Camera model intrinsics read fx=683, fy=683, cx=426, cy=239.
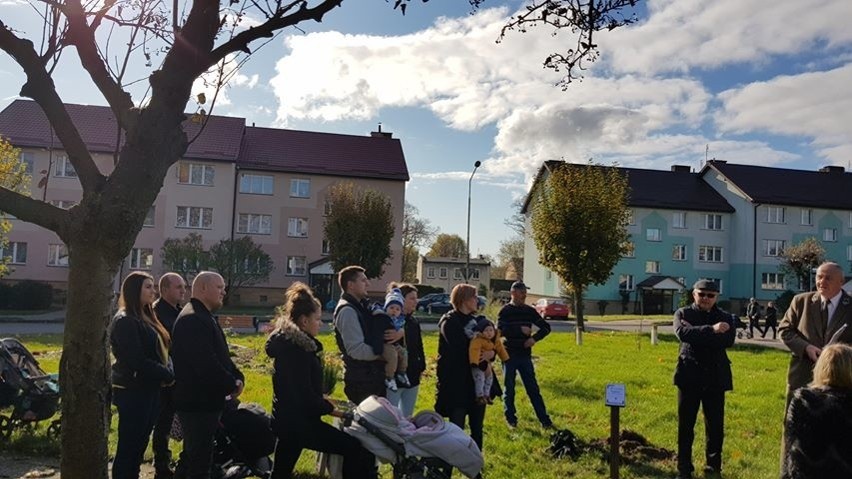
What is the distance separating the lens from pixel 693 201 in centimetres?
5341

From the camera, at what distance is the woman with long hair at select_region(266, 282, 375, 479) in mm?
4953

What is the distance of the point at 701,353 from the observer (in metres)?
6.75

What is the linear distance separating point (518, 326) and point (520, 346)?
0.27m

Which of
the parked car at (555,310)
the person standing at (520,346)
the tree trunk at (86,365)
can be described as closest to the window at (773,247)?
the parked car at (555,310)

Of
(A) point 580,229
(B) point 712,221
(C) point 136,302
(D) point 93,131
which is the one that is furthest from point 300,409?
(B) point 712,221

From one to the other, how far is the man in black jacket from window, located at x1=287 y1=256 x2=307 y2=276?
128ft

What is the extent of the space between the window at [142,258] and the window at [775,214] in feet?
145

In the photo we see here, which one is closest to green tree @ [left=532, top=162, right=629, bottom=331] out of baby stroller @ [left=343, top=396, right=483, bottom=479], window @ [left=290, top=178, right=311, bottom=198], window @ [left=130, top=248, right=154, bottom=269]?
baby stroller @ [left=343, top=396, right=483, bottom=479]

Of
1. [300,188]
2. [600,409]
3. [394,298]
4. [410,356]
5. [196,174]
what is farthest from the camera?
[300,188]

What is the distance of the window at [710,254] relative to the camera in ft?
175

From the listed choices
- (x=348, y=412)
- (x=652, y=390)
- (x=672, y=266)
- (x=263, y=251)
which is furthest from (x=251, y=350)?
(x=672, y=266)

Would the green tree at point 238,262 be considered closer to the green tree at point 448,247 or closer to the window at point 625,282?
the window at point 625,282

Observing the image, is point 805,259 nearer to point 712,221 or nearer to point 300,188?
point 712,221

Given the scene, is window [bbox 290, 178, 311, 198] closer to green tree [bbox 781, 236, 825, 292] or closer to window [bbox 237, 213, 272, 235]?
window [bbox 237, 213, 272, 235]
